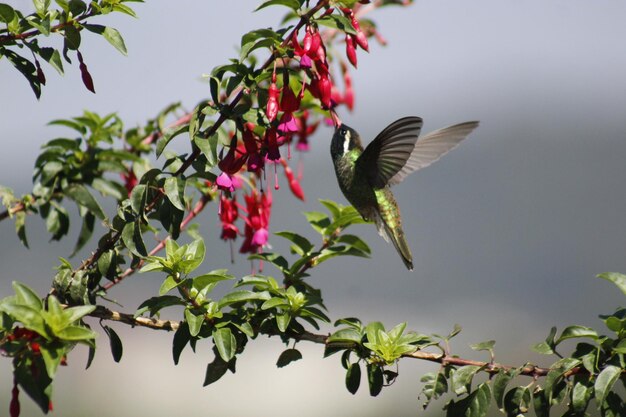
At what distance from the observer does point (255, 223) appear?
75.6 inches

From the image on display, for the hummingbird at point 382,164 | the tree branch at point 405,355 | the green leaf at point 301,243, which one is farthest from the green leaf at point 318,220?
the tree branch at point 405,355

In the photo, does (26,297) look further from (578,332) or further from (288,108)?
(578,332)

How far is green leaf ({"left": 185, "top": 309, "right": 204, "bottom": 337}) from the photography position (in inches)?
51.1

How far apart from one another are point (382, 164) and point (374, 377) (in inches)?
23.3

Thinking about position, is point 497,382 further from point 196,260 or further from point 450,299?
point 450,299

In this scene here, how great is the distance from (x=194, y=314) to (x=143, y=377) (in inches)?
251

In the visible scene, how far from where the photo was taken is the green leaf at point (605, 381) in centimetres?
122

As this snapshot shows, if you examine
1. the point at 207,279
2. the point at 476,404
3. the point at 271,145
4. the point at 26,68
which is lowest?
the point at 476,404

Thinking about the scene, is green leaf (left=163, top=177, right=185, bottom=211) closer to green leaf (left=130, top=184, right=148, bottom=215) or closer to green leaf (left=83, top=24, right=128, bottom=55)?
green leaf (left=130, top=184, right=148, bottom=215)

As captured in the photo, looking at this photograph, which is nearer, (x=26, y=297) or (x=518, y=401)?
(x=26, y=297)

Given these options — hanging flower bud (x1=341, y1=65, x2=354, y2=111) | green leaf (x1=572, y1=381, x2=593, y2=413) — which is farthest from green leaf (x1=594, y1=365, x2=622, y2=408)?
hanging flower bud (x1=341, y1=65, x2=354, y2=111)

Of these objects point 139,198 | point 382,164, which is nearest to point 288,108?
point 139,198

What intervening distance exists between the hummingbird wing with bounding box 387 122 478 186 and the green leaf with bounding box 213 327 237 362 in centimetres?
64

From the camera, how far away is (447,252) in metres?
10.3
